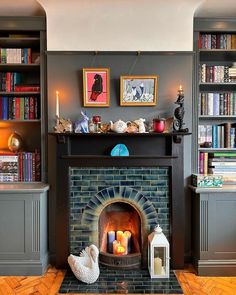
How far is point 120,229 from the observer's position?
9.43ft

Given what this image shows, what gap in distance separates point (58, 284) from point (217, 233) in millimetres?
1493

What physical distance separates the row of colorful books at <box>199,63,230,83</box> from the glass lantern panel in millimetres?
1737

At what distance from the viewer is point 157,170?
2.66m

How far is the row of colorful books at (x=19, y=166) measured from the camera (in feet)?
9.20

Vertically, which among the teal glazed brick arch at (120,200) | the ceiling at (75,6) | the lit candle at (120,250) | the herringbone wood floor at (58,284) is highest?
the ceiling at (75,6)

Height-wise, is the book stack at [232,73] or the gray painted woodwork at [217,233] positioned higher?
the book stack at [232,73]

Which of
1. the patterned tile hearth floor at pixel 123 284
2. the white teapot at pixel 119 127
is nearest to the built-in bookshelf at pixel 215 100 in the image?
the white teapot at pixel 119 127

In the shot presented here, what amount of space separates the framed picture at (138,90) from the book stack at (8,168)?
125 centimetres

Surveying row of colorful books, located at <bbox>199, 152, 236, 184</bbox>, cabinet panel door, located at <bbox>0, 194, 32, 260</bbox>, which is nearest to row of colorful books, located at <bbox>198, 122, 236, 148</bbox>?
row of colorful books, located at <bbox>199, 152, 236, 184</bbox>

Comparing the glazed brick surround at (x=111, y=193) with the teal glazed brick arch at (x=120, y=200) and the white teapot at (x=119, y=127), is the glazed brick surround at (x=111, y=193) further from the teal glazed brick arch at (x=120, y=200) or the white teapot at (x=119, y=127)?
the white teapot at (x=119, y=127)

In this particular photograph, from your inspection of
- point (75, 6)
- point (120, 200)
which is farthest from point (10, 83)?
point (120, 200)

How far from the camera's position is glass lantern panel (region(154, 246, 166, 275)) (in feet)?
8.07

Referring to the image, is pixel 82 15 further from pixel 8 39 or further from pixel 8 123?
pixel 8 123

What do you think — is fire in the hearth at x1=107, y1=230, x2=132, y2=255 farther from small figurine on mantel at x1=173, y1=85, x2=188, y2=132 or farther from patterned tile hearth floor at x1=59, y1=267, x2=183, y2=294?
small figurine on mantel at x1=173, y1=85, x2=188, y2=132
